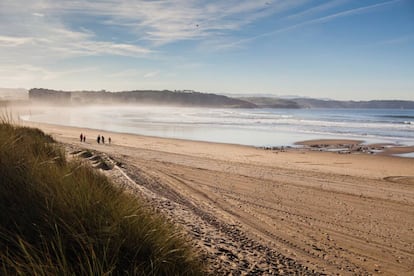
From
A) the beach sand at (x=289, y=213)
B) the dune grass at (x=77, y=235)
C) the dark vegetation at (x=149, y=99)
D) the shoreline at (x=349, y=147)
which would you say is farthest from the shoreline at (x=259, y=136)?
the dark vegetation at (x=149, y=99)

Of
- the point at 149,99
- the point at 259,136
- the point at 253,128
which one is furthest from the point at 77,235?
the point at 149,99

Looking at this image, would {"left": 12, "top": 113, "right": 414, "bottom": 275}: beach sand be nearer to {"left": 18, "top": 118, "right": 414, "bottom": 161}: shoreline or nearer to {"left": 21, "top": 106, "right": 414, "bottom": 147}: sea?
{"left": 18, "top": 118, "right": 414, "bottom": 161}: shoreline

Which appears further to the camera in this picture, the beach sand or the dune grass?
the beach sand

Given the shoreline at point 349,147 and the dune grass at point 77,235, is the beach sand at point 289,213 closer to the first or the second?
the dune grass at point 77,235

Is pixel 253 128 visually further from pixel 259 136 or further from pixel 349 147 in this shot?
pixel 349 147

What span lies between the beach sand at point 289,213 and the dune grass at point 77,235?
119 centimetres

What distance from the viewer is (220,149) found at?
23.2 m

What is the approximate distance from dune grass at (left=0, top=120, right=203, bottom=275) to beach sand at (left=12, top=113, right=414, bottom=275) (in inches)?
46.7

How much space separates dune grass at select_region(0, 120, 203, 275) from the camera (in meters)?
2.62

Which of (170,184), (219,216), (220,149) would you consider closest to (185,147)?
(220,149)

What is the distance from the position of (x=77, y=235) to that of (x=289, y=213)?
6.40 meters

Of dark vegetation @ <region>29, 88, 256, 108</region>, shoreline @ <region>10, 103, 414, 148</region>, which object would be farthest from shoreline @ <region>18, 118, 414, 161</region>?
dark vegetation @ <region>29, 88, 256, 108</region>

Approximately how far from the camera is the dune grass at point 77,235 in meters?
2.62

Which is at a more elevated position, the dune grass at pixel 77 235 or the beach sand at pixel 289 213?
the dune grass at pixel 77 235
